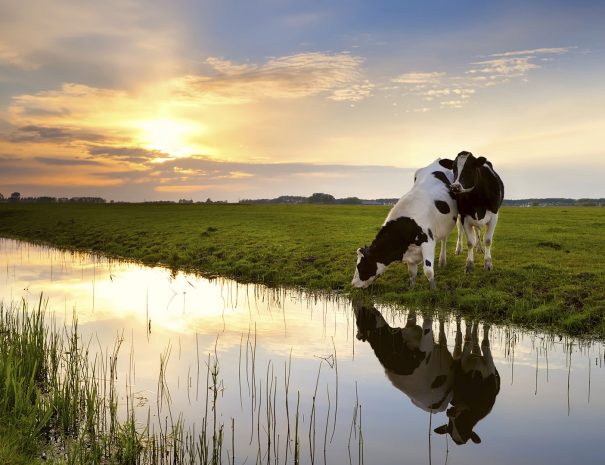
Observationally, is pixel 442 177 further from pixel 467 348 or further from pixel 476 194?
pixel 467 348

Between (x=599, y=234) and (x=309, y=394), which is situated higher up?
(x=599, y=234)

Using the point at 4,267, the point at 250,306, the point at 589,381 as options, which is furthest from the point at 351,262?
the point at 4,267

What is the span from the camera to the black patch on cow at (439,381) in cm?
991

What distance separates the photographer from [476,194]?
59.3ft

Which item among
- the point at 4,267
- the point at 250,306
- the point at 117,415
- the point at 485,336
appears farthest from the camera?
the point at 4,267

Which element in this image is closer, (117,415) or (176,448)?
(176,448)

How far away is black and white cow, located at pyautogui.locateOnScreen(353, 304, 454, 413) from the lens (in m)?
9.56

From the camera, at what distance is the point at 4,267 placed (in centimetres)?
2734

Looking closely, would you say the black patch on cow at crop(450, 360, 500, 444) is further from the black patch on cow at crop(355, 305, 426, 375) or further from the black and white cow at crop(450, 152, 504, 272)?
the black and white cow at crop(450, 152, 504, 272)

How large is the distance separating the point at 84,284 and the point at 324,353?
44.5ft

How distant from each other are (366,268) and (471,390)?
8506 mm

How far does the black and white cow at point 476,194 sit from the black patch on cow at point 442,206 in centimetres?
52

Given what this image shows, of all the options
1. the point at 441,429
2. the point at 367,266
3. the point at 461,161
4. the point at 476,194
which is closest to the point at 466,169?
the point at 461,161

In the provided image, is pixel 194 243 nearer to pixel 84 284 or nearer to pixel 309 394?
pixel 84 284
